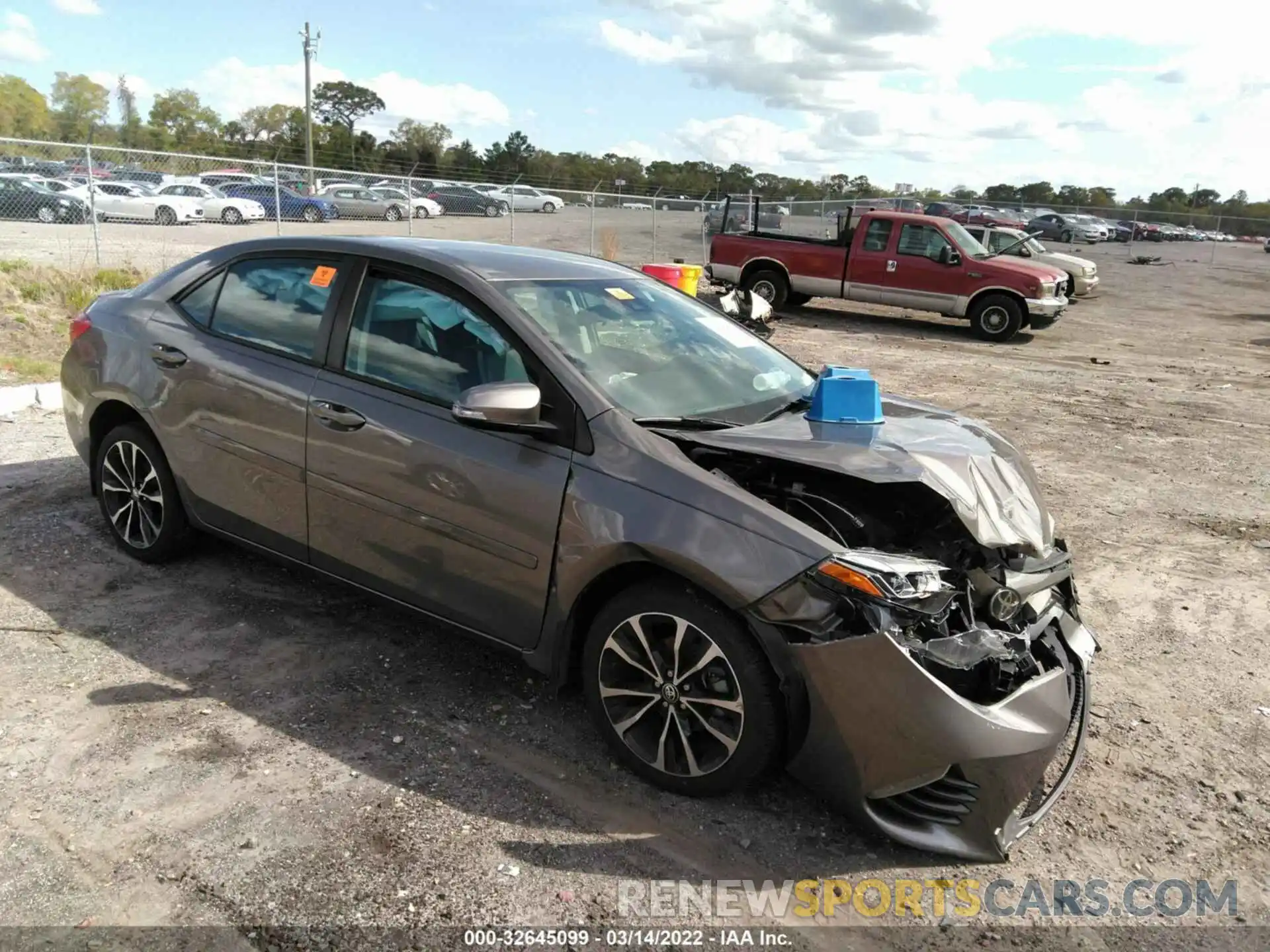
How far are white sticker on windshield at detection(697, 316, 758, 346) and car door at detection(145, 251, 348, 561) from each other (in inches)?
62.7

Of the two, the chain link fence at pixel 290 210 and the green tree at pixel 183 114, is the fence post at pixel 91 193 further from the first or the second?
the green tree at pixel 183 114

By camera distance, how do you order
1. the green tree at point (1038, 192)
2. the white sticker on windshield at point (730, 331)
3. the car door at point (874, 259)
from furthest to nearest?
1. the green tree at point (1038, 192)
2. the car door at point (874, 259)
3. the white sticker on windshield at point (730, 331)

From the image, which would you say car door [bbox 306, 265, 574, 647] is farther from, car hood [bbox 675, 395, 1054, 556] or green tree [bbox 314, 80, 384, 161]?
green tree [bbox 314, 80, 384, 161]

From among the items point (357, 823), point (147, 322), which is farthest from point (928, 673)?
point (147, 322)

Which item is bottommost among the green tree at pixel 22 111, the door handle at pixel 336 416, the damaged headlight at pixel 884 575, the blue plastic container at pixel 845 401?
the damaged headlight at pixel 884 575

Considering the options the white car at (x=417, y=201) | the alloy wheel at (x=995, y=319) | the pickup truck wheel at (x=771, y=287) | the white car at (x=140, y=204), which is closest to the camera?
the alloy wheel at (x=995, y=319)

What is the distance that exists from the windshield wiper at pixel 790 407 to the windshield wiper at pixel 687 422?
21cm

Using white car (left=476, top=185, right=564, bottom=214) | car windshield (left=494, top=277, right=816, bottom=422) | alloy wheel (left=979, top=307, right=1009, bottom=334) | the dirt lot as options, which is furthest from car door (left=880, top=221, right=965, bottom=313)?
white car (left=476, top=185, right=564, bottom=214)

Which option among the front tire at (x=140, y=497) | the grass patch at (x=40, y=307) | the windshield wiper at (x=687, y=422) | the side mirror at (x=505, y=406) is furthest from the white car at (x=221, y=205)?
the windshield wiper at (x=687, y=422)

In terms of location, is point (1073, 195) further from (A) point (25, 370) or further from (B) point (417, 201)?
(A) point (25, 370)

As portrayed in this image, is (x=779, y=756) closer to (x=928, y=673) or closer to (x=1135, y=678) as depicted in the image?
(x=928, y=673)

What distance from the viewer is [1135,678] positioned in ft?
13.5

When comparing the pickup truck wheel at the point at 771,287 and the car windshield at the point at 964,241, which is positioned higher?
the car windshield at the point at 964,241

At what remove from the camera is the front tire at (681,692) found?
2838mm
